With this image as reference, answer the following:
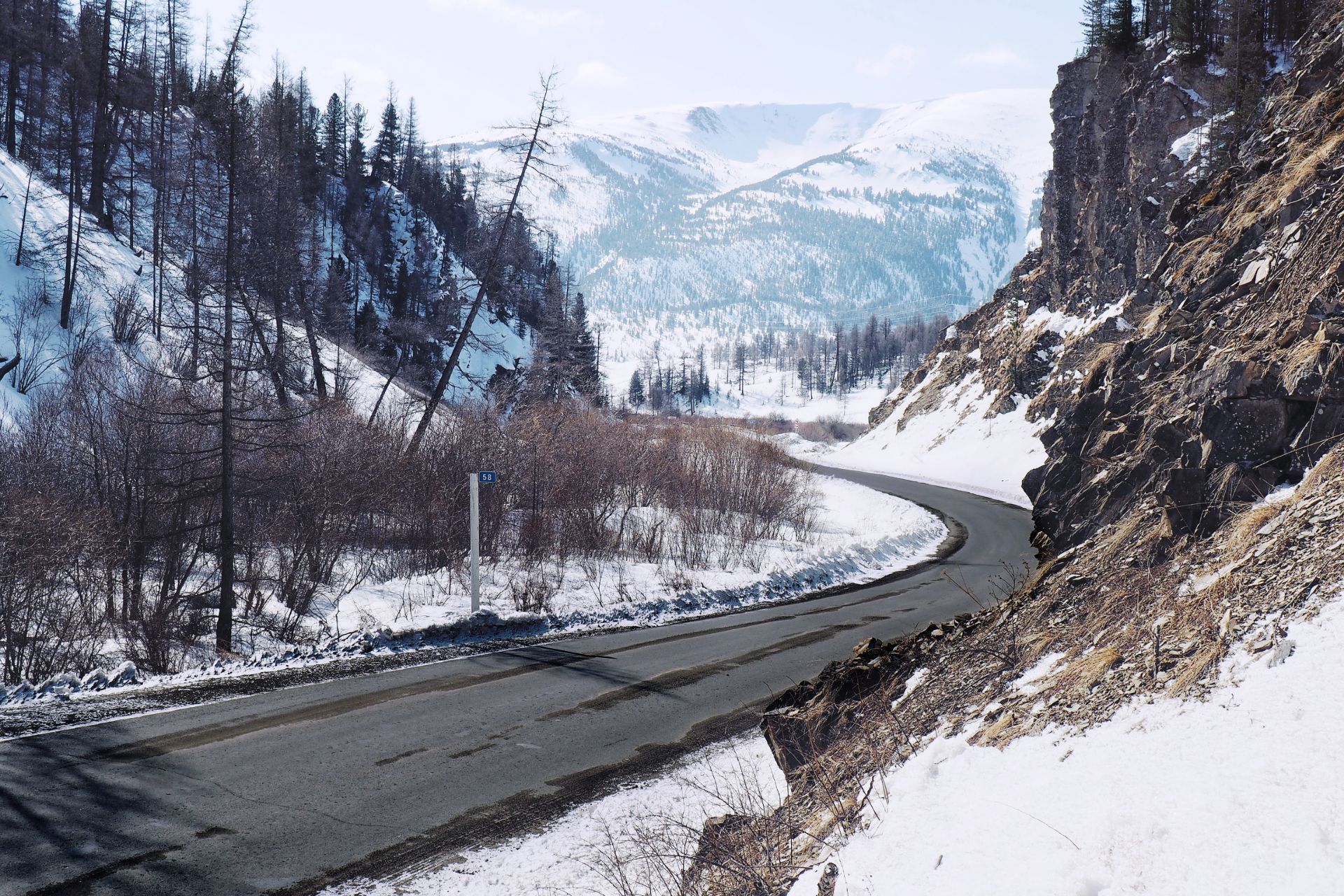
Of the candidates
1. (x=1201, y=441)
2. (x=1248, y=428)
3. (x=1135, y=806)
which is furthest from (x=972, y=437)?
(x=1135, y=806)

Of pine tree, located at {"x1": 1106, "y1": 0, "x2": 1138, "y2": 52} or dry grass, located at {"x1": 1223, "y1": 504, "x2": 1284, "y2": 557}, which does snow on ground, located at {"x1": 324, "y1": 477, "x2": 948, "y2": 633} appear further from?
pine tree, located at {"x1": 1106, "y1": 0, "x2": 1138, "y2": 52}

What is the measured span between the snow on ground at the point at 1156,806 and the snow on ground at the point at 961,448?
3149 centimetres

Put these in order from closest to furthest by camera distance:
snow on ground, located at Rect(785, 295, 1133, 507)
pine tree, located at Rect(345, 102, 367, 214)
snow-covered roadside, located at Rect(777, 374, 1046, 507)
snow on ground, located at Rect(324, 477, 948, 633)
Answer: snow on ground, located at Rect(324, 477, 948, 633)
snow on ground, located at Rect(785, 295, 1133, 507)
snow-covered roadside, located at Rect(777, 374, 1046, 507)
pine tree, located at Rect(345, 102, 367, 214)

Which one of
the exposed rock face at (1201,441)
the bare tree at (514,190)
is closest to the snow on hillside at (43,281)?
the bare tree at (514,190)

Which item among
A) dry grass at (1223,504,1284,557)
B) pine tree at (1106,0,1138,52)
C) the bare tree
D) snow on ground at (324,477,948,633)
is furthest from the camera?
pine tree at (1106,0,1138,52)

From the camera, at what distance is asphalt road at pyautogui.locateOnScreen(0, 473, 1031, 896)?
502cm

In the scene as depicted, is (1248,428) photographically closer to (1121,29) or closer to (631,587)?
(631,587)

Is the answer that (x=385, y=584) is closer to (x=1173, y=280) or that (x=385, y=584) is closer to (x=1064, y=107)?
(x=1173, y=280)

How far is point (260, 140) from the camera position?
15.8 meters

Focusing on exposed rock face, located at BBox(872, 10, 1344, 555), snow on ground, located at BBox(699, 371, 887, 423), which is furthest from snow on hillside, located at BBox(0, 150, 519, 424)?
snow on ground, located at BBox(699, 371, 887, 423)

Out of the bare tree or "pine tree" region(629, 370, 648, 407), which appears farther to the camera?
"pine tree" region(629, 370, 648, 407)

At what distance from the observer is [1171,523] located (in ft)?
22.3

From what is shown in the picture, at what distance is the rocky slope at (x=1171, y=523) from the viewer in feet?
14.9

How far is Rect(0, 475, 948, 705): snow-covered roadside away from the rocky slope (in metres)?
5.37
